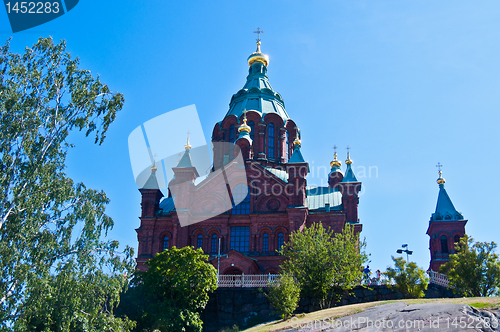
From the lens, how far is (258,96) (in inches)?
1978

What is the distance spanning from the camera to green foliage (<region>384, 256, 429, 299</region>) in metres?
26.9

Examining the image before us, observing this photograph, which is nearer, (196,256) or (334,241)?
(196,256)

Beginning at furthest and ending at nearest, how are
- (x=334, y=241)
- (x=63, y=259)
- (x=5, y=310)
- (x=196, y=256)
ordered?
(x=334, y=241) < (x=196, y=256) < (x=63, y=259) < (x=5, y=310)

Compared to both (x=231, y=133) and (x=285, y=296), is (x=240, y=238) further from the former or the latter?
(x=285, y=296)

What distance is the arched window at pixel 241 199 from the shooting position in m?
39.5

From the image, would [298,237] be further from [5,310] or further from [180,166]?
[5,310]

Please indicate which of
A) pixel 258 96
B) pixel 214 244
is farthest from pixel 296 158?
pixel 258 96

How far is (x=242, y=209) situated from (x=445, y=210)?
73.3 ft

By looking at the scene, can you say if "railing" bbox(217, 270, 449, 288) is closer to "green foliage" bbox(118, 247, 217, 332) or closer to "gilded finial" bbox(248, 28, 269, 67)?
"green foliage" bbox(118, 247, 217, 332)

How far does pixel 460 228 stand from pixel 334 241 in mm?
24145

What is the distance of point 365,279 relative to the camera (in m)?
29.8

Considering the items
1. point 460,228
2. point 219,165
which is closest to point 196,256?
point 219,165

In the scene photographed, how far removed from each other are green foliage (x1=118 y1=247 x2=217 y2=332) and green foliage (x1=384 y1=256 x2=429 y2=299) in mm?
10140

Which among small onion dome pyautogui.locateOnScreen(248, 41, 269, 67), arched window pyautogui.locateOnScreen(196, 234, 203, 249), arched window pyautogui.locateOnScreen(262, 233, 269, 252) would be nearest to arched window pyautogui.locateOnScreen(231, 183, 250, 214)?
arched window pyautogui.locateOnScreen(262, 233, 269, 252)
